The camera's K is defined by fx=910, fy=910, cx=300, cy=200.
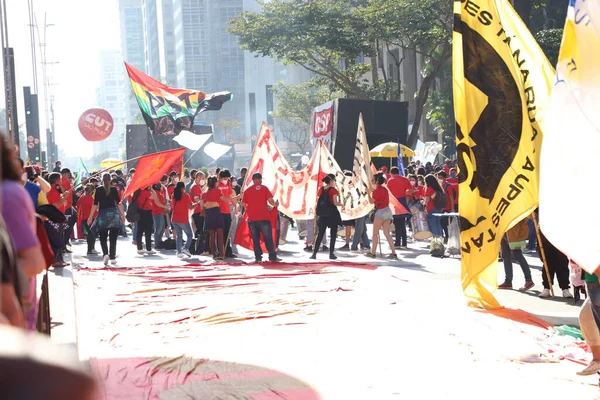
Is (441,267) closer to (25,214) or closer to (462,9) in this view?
(462,9)

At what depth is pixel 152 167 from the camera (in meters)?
17.8

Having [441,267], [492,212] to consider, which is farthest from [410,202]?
[492,212]

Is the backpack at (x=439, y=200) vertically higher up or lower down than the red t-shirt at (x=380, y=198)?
lower down

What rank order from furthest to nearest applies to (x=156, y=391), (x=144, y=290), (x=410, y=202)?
(x=410, y=202) → (x=144, y=290) → (x=156, y=391)

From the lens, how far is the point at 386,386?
21.1 ft

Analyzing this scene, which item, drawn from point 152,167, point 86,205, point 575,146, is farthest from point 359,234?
point 575,146

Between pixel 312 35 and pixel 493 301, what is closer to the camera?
pixel 493 301

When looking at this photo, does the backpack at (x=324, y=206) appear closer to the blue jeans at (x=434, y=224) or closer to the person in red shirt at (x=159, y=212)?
the blue jeans at (x=434, y=224)

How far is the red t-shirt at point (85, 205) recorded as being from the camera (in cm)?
2111

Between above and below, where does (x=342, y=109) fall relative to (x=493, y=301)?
above

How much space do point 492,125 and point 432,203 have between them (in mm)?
10009

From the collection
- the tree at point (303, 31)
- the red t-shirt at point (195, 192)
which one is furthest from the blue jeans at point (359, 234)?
the tree at point (303, 31)

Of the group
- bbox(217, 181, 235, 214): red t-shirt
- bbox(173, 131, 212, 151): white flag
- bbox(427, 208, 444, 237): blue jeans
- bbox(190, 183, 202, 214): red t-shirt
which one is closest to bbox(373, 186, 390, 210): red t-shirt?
bbox(427, 208, 444, 237): blue jeans

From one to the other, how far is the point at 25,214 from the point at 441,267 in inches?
519
